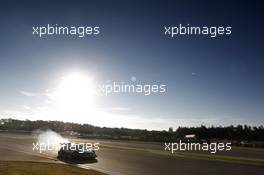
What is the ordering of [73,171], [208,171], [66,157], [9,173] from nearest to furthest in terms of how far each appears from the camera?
[9,173] → [73,171] → [208,171] → [66,157]

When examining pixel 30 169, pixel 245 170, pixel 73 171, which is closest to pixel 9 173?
pixel 30 169

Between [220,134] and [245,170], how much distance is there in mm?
71097

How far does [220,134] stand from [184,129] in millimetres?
20263

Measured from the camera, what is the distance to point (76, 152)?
27.3 meters

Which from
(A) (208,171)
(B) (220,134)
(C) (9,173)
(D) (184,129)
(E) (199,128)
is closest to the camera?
(C) (9,173)

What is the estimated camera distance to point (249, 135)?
83938 mm

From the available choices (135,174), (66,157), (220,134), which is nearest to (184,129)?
(220,134)

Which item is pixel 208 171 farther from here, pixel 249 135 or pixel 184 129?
pixel 184 129

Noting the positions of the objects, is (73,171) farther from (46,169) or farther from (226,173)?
(226,173)

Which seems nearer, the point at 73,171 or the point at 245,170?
the point at 73,171

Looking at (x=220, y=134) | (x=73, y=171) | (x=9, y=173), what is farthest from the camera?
(x=220, y=134)

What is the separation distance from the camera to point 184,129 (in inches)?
4323

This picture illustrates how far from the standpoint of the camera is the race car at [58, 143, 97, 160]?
27.0m

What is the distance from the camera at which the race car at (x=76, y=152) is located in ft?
88.5
